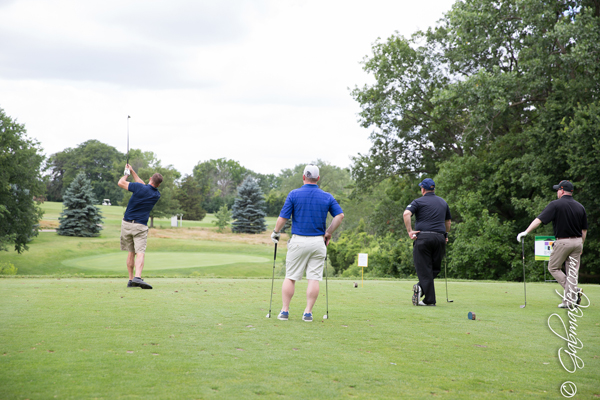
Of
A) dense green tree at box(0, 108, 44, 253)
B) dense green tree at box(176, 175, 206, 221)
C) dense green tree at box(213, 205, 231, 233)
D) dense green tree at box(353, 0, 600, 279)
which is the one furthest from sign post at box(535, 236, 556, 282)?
dense green tree at box(176, 175, 206, 221)

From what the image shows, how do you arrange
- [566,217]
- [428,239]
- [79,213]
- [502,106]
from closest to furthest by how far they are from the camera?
1. [566,217]
2. [428,239]
3. [502,106]
4. [79,213]

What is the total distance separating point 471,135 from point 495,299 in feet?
58.5

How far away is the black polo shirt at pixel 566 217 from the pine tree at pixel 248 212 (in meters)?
59.3

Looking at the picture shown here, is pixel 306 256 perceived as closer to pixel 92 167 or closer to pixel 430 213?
pixel 430 213

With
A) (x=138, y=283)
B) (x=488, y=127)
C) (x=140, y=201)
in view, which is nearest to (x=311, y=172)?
(x=140, y=201)

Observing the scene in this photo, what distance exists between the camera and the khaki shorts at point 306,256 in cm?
680

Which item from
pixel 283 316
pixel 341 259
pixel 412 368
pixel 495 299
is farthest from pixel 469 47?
pixel 412 368

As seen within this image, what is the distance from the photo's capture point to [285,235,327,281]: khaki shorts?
6.80 metres

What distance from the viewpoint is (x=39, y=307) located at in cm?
701

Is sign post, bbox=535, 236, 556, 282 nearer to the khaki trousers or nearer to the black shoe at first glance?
the khaki trousers

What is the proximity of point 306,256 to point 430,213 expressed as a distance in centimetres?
315

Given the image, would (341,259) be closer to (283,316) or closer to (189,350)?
(283,316)

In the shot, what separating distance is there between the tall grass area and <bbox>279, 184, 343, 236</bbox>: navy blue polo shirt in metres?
12.2

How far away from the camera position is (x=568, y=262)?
849cm
